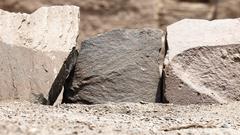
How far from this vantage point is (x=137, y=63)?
10.8ft

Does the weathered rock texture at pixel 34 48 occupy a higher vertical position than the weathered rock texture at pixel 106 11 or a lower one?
higher

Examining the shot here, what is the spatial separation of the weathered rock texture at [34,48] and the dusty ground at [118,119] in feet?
0.39

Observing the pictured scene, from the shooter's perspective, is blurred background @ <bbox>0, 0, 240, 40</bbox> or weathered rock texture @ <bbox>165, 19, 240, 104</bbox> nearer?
weathered rock texture @ <bbox>165, 19, 240, 104</bbox>

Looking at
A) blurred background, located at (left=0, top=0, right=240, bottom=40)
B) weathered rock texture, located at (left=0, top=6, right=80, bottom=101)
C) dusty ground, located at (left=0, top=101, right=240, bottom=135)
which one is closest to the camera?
dusty ground, located at (left=0, top=101, right=240, bottom=135)

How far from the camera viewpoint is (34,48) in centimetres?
312

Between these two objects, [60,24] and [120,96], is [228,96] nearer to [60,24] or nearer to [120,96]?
[120,96]

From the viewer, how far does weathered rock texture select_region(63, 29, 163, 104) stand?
3.26 m

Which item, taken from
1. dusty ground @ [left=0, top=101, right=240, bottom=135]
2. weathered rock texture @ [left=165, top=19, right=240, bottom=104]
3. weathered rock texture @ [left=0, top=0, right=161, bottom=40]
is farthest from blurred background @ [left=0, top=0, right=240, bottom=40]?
dusty ground @ [left=0, top=101, right=240, bottom=135]

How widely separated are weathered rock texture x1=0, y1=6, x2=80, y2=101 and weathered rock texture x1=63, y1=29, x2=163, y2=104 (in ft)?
0.49

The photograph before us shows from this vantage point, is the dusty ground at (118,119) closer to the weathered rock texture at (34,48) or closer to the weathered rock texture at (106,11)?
the weathered rock texture at (34,48)

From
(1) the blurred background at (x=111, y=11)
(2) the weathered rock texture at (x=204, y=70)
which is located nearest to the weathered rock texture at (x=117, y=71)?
(2) the weathered rock texture at (x=204, y=70)

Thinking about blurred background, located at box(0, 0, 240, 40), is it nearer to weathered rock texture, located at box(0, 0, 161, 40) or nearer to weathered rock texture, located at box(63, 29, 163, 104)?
weathered rock texture, located at box(0, 0, 161, 40)

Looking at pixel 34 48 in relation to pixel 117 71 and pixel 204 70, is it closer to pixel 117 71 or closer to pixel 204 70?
pixel 117 71

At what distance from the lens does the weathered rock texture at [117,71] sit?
326 cm
